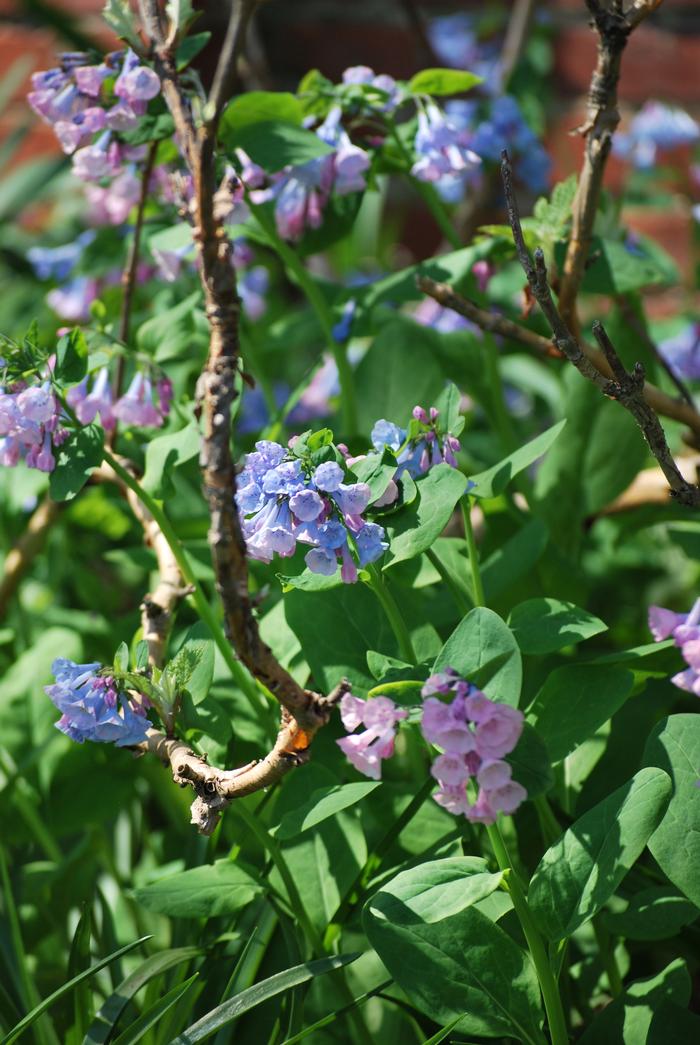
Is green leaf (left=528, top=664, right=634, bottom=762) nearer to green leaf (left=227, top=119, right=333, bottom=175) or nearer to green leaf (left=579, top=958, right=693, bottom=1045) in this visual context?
green leaf (left=579, top=958, right=693, bottom=1045)

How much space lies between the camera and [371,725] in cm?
43

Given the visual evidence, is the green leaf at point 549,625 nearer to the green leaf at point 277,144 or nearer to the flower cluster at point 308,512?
the flower cluster at point 308,512

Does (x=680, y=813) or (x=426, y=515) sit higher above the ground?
(x=426, y=515)

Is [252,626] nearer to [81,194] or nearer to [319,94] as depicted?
[319,94]

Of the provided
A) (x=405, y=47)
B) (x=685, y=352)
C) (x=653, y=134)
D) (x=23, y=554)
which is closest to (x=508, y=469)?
(x=23, y=554)

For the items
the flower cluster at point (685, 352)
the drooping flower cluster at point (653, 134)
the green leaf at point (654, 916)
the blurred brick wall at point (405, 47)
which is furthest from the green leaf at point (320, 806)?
the blurred brick wall at point (405, 47)

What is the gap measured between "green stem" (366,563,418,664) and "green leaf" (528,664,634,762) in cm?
7

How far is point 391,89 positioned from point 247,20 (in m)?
0.24

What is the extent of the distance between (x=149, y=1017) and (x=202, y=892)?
2.4 inches

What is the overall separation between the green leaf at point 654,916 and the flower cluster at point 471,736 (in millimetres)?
147

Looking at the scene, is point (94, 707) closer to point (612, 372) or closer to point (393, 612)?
point (393, 612)

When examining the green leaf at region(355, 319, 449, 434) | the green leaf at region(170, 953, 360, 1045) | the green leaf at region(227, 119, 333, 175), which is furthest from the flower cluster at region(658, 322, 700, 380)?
the green leaf at region(170, 953, 360, 1045)

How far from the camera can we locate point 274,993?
1.57 ft

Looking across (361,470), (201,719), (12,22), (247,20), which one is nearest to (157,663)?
(201,719)
